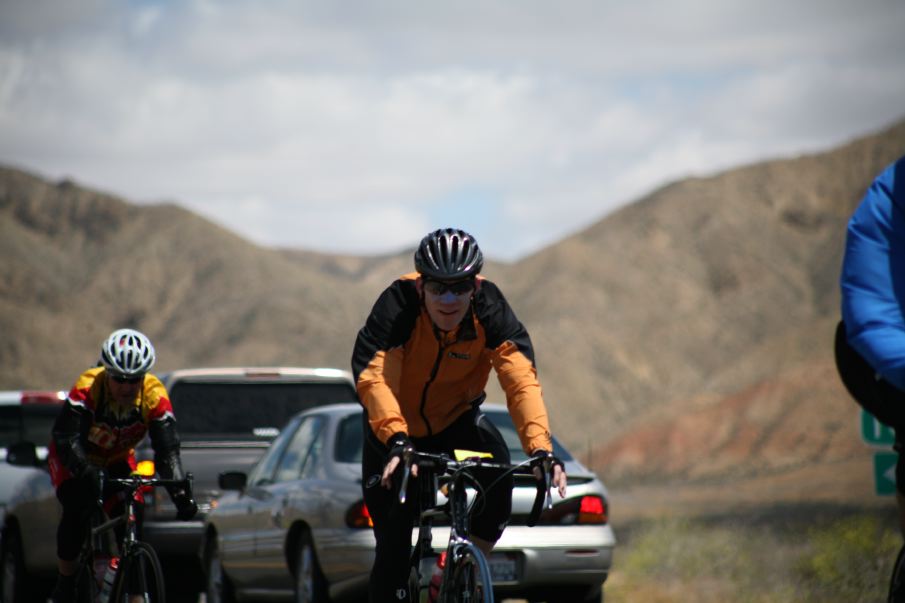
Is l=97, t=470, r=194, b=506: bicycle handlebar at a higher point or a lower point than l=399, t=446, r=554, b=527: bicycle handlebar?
lower

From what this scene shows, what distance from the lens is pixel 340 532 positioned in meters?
9.09

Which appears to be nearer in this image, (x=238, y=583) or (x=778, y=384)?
(x=238, y=583)

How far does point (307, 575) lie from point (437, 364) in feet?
11.7

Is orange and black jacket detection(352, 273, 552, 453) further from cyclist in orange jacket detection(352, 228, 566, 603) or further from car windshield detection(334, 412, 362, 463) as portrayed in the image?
car windshield detection(334, 412, 362, 463)

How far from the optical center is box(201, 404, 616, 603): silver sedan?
29.9ft

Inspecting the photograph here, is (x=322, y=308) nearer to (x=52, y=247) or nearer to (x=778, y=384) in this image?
(x=52, y=247)

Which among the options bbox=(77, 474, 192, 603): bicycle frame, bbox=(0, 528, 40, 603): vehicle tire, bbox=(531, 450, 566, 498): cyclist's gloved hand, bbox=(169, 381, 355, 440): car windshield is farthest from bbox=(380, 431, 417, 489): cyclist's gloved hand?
bbox=(0, 528, 40, 603): vehicle tire

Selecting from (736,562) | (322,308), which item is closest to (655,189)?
(322,308)

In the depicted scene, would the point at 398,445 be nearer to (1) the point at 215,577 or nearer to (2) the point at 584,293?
(1) the point at 215,577

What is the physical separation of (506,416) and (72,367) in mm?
68822

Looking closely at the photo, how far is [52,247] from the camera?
99.2 m

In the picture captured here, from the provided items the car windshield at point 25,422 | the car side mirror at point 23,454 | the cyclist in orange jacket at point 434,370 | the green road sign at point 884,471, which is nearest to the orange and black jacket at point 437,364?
the cyclist in orange jacket at point 434,370

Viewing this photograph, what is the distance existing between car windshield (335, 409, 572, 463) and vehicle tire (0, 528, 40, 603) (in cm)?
361

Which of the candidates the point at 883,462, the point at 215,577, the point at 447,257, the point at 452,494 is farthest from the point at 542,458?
the point at 215,577
